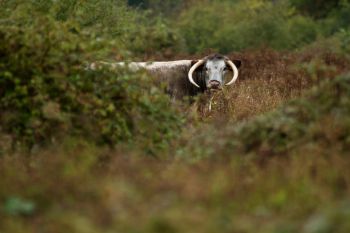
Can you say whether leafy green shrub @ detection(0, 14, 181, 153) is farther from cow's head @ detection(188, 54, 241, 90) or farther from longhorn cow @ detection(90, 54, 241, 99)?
longhorn cow @ detection(90, 54, 241, 99)

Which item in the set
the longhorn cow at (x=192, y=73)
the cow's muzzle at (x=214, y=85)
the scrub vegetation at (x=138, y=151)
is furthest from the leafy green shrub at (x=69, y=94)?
the longhorn cow at (x=192, y=73)

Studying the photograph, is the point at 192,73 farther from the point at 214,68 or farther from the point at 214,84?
the point at 214,84

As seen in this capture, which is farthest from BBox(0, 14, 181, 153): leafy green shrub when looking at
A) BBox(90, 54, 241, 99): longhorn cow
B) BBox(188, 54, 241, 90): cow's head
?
BBox(90, 54, 241, 99): longhorn cow

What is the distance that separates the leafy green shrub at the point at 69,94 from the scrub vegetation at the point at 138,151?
0.01 m

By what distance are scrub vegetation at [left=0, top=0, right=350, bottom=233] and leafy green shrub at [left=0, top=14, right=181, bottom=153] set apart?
1cm

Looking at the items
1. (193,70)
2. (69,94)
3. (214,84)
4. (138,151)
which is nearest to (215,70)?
(193,70)

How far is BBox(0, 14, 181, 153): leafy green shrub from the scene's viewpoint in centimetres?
934

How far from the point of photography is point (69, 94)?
9453 millimetres

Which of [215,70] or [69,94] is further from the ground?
[215,70]

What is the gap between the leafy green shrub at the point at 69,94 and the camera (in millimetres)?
9344

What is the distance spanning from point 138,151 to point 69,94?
3.88 ft

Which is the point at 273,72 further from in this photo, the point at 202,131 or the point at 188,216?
the point at 188,216

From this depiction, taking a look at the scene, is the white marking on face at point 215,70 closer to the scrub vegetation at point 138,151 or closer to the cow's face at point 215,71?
the cow's face at point 215,71

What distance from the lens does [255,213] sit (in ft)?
22.9
